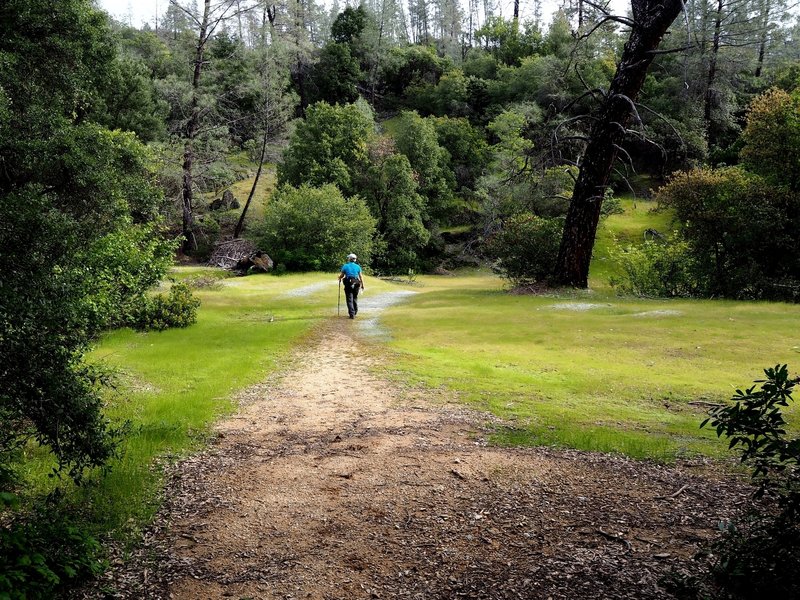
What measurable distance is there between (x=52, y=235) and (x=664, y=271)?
22.0 metres

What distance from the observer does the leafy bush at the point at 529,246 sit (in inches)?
856

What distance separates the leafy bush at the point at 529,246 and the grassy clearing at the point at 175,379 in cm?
776

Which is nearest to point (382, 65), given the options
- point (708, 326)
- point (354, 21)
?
point (354, 21)

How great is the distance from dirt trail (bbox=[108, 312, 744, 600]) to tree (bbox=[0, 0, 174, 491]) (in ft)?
4.36

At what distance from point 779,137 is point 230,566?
21.5m

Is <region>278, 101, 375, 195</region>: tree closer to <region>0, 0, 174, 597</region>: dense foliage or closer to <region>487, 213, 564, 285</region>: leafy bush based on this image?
<region>487, 213, 564, 285</region>: leafy bush

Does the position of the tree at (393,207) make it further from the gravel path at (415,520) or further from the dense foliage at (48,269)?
the gravel path at (415,520)

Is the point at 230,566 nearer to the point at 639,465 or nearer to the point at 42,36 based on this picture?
the point at 639,465

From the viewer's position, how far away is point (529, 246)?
71.9 ft

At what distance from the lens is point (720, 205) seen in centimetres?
1862

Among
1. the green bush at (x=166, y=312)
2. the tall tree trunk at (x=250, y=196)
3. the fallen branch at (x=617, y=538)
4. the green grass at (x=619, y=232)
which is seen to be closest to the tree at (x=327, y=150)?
the tall tree trunk at (x=250, y=196)

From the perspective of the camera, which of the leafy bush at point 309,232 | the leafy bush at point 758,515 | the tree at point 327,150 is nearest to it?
the leafy bush at point 758,515

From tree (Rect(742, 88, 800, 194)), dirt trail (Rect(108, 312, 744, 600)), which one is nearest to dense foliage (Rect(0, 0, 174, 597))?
dirt trail (Rect(108, 312, 744, 600))

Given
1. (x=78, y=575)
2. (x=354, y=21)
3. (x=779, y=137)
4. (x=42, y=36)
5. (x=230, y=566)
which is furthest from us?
(x=354, y=21)
